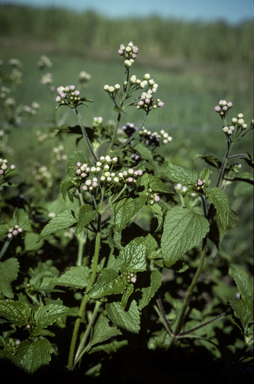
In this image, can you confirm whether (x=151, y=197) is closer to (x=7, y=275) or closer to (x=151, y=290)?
(x=151, y=290)

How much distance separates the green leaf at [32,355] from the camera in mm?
1609

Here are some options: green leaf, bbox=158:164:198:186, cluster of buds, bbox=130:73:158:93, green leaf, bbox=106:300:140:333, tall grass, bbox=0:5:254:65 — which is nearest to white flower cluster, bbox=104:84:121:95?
cluster of buds, bbox=130:73:158:93

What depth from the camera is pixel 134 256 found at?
1.83m

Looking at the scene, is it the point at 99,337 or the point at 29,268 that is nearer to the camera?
the point at 99,337

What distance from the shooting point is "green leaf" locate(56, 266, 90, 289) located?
1.94m

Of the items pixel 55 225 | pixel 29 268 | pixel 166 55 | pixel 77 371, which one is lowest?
pixel 77 371

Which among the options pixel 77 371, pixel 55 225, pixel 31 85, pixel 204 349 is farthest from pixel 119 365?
pixel 31 85

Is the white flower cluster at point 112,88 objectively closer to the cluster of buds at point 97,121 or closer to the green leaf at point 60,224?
the cluster of buds at point 97,121

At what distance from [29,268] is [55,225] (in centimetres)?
96

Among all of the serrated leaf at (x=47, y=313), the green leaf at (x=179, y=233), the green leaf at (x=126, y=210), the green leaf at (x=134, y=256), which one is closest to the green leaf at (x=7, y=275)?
the serrated leaf at (x=47, y=313)

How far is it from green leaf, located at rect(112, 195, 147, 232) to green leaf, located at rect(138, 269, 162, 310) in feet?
1.95

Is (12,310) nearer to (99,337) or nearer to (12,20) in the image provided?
(99,337)

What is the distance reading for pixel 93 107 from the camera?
9.33 m

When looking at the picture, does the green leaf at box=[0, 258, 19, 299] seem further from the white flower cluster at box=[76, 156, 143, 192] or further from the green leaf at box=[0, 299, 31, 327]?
the white flower cluster at box=[76, 156, 143, 192]
